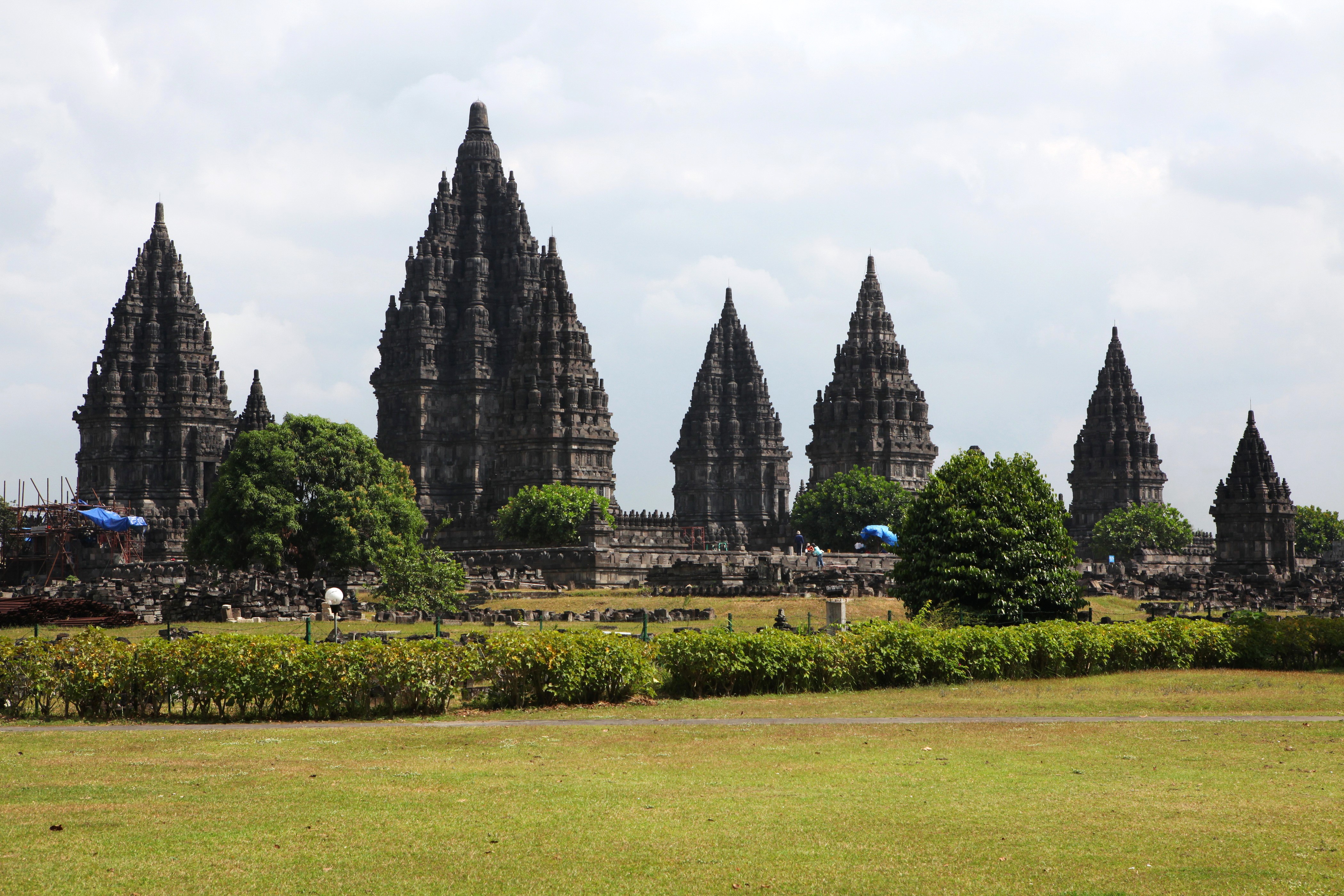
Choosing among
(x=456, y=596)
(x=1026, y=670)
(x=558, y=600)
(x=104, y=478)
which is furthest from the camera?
(x=104, y=478)

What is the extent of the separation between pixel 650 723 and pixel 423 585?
32717mm

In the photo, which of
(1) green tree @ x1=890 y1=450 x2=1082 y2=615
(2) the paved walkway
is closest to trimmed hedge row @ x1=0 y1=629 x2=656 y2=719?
(2) the paved walkway

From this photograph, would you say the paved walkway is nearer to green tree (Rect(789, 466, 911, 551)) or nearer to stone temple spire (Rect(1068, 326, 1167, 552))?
green tree (Rect(789, 466, 911, 551))

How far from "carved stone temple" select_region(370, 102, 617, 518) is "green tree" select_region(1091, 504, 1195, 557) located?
42.9m

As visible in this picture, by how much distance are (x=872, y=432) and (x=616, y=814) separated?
108647 millimetres

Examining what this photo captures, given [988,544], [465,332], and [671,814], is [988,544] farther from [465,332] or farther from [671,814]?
[465,332]

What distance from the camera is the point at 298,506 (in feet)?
211

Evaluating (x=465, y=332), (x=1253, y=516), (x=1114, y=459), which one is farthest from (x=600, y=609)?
(x=1114, y=459)

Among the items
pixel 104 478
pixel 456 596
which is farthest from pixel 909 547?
pixel 104 478

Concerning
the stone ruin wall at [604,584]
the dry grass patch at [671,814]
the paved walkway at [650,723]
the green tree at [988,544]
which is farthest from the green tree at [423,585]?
the dry grass patch at [671,814]

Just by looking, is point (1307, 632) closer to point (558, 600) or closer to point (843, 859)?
point (843, 859)

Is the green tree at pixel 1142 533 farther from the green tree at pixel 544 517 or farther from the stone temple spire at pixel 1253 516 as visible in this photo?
the green tree at pixel 544 517

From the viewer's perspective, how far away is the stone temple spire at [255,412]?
116438 mm

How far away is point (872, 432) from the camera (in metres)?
122
